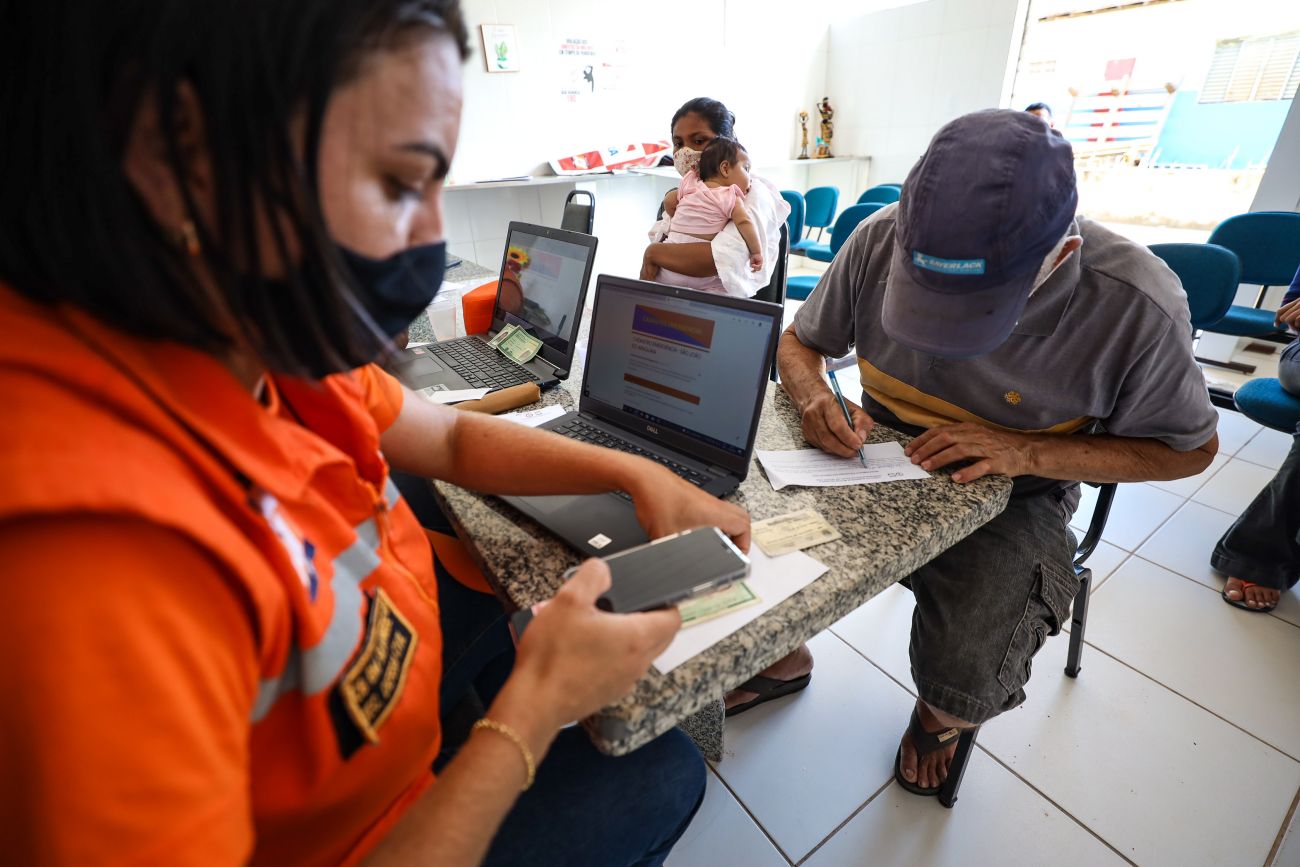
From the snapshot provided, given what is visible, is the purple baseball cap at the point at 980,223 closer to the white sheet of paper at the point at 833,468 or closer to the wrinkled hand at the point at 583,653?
the white sheet of paper at the point at 833,468

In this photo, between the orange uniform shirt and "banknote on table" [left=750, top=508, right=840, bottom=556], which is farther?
"banknote on table" [left=750, top=508, right=840, bottom=556]

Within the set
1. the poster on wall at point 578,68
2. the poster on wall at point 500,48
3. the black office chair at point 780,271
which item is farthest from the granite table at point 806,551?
the poster on wall at point 578,68

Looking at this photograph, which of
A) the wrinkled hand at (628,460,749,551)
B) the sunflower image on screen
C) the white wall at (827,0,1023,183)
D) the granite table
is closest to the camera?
the granite table

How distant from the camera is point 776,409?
127 centimetres

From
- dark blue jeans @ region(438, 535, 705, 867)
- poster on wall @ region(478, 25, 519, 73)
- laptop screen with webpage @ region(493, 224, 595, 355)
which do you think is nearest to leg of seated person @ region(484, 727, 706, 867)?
dark blue jeans @ region(438, 535, 705, 867)

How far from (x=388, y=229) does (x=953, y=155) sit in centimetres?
86

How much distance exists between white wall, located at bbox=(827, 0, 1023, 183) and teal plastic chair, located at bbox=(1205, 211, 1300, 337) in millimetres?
2625

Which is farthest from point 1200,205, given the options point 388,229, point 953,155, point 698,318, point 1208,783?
point 388,229

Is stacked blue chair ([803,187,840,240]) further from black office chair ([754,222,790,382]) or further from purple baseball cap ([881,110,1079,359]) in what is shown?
purple baseball cap ([881,110,1079,359])

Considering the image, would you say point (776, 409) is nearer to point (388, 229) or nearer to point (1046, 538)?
point (1046, 538)

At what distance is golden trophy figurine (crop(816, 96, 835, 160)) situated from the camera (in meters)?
5.99

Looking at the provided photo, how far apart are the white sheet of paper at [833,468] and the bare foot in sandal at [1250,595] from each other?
1506 mm

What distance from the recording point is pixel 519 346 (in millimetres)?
1570

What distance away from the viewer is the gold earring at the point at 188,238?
0.38m
